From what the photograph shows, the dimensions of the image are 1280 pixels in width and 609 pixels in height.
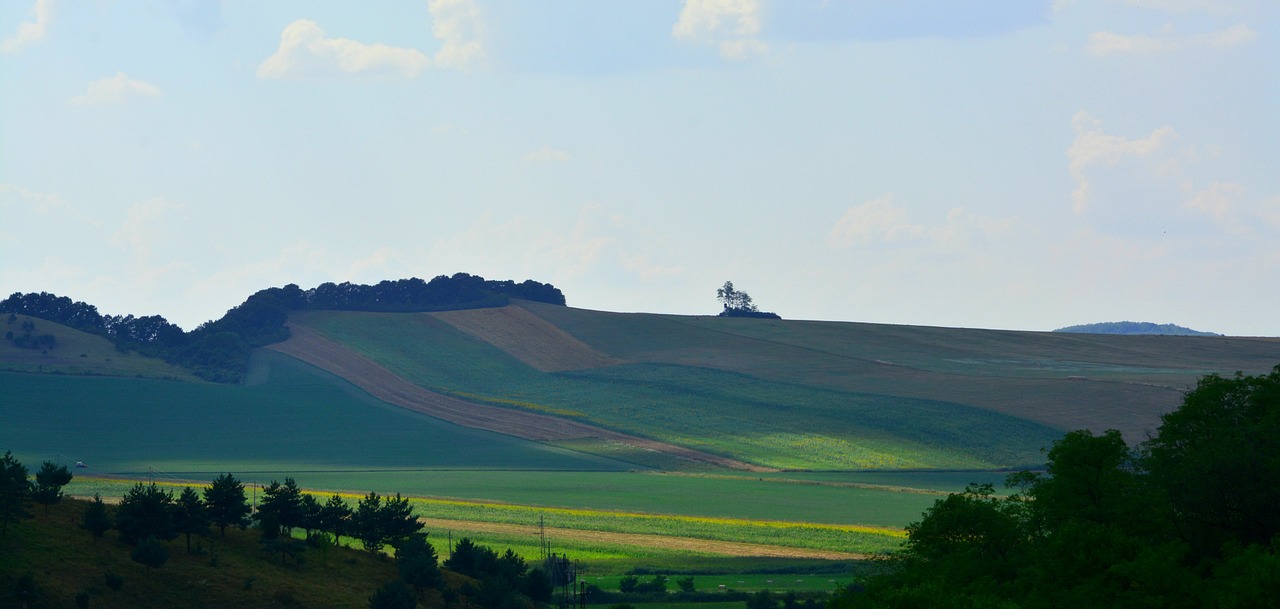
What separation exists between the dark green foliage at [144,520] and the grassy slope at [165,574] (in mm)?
700

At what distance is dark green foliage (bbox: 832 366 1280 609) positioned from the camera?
3672cm

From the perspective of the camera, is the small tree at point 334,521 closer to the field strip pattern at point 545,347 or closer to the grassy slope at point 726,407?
the grassy slope at point 726,407

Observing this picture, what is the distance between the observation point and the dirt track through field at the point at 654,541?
274ft

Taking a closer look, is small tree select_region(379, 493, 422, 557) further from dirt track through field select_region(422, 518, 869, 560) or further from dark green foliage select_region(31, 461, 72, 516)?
dark green foliage select_region(31, 461, 72, 516)

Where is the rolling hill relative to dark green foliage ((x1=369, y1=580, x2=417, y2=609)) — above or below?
above

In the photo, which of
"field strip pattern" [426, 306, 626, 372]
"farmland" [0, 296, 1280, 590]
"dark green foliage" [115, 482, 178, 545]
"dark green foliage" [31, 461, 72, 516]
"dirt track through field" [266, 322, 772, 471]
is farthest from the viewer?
"field strip pattern" [426, 306, 626, 372]

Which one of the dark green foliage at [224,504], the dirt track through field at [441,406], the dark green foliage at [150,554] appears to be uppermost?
the dirt track through field at [441,406]

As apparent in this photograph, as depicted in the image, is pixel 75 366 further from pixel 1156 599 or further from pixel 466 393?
pixel 1156 599

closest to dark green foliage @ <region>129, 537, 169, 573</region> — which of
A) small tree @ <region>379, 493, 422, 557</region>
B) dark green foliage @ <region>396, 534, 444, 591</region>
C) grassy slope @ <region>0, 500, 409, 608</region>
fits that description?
grassy slope @ <region>0, 500, 409, 608</region>

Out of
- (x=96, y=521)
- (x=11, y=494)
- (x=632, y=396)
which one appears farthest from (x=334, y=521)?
(x=632, y=396)

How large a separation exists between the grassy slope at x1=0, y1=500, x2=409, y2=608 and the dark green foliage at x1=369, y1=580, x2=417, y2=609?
11.1ft

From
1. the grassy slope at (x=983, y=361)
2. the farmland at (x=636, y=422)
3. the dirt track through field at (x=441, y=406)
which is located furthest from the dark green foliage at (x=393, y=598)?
the grassy slope at (x=983, y=361)

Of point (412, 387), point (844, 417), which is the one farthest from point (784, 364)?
point (412, 387)

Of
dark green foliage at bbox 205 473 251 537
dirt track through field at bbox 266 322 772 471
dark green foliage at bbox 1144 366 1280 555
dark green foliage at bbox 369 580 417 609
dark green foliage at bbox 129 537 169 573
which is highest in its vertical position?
dirt track through field at bbox 266 322 772 471
